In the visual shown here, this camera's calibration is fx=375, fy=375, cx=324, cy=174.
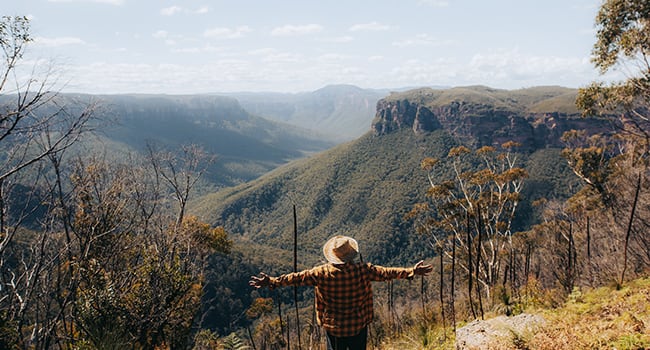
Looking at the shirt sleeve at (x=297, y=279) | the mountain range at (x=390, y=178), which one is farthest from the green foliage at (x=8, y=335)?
the mountain range at (x=390, y=178)

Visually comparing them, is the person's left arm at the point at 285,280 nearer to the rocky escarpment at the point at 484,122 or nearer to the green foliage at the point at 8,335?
the green foliage at the point at 8,335

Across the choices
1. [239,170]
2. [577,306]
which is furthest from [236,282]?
[239,170]

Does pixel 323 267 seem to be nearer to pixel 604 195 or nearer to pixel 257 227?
pixel 604 195

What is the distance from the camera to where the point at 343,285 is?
3.68 metres

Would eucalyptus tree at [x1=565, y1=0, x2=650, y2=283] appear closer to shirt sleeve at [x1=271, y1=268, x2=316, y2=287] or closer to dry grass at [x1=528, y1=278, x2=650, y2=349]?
dry grass at [x1=528, y1=278, x2=650, y2=349]

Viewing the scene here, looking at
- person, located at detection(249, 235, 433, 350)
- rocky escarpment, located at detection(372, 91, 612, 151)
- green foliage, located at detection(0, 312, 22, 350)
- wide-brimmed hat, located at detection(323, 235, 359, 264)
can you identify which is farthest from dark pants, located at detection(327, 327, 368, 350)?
rocky escarpment, located at detection(372, 91, 612, 151)

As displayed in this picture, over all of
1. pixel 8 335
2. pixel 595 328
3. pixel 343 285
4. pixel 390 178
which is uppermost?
pixel 343 285

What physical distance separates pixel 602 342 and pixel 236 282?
37237mm

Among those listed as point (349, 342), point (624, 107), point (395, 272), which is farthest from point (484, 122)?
point (349, 342)

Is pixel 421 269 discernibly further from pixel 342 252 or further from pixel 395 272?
pixel 342 252

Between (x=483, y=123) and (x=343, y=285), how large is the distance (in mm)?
81330

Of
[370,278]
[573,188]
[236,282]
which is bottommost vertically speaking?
[236,282]

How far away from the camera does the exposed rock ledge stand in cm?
359

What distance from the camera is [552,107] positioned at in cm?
6900
